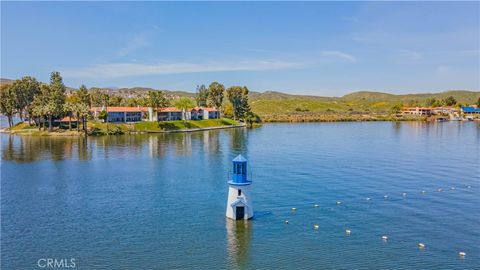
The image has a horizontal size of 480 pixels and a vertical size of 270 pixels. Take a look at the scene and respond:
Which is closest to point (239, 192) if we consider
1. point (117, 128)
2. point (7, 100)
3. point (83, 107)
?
point (83, 107)

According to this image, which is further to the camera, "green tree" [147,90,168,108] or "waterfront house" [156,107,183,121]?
"waterfront house" [156,107,183,121]

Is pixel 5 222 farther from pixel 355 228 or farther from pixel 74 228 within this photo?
pixel 355 228

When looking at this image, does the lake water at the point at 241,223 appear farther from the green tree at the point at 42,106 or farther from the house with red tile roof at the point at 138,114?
the house with red tile roof at the point at 138,114

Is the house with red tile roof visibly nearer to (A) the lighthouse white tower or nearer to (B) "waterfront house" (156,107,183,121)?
(B) "waterfront house" (156,107,183,121)

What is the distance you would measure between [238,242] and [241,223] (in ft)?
15.7

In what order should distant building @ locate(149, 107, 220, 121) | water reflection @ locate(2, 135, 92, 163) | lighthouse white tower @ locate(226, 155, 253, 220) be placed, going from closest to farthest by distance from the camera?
lighthouse white tower @ locate(226, 155, 253, 220) → water reflection @ locate(2, 135, 92, 163) → distant building @ locate(149, 107, 220, 121)

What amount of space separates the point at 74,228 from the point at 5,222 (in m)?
7.85

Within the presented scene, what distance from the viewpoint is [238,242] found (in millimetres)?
35656

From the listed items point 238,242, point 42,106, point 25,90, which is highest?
point 25,90

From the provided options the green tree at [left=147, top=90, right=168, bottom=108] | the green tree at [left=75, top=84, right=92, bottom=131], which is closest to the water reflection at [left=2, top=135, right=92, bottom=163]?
the green tree at [left=75, top=84, right=92, bottom=131]

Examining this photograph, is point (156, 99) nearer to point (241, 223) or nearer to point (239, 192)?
point (239, 192)

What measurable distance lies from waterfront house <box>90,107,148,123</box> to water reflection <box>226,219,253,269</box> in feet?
441

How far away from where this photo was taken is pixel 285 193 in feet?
174

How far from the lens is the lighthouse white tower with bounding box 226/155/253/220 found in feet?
131
